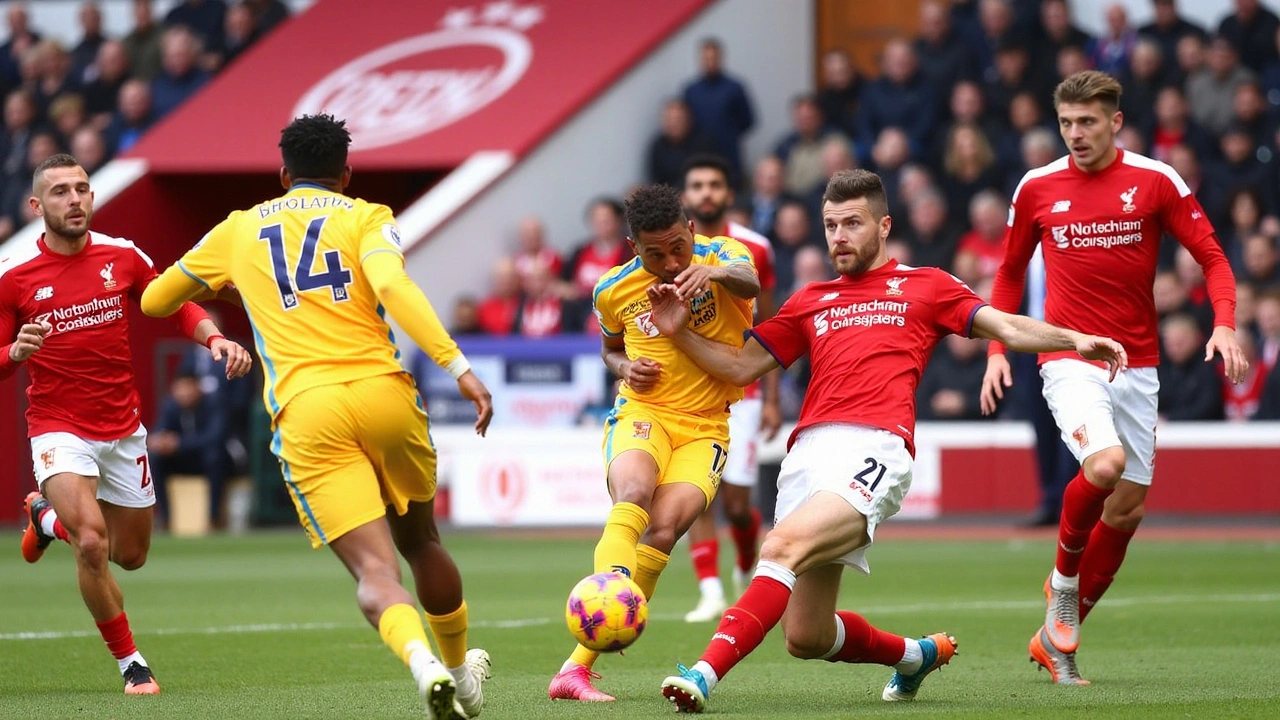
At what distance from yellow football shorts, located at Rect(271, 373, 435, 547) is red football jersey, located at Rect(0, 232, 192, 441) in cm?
240

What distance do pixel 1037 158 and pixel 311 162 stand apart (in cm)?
1281

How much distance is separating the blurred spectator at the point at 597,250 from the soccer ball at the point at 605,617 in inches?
509

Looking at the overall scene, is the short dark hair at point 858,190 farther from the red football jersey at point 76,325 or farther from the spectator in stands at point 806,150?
the spectator in stands at point 806,150

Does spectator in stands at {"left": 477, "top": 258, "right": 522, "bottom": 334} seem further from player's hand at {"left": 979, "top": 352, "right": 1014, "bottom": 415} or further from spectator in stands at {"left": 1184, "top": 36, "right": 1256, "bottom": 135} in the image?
player's hand at {"left": 979, "top": 352, "right": 1014, "bottom": 415}

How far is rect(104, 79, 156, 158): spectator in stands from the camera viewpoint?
24.2m

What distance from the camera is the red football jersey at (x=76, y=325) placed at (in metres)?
8.77

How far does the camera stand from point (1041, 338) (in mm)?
7199

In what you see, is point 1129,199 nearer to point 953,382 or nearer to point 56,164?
point 56,164

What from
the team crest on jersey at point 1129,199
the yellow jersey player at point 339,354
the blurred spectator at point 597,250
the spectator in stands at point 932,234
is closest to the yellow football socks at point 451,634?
the yellow jersey player at point 339,354

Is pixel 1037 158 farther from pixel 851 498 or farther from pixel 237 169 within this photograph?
pixel 851 498

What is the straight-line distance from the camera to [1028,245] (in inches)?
340

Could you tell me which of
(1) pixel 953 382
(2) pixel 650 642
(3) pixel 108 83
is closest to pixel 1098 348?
(2) pixel 650 642

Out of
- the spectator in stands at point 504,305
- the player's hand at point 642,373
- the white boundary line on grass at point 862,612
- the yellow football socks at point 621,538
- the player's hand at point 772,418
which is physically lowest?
Answer: the white boundary line on grass at point 862,612

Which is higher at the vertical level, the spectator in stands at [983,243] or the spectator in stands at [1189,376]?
the spectator in stands at [983,243]
